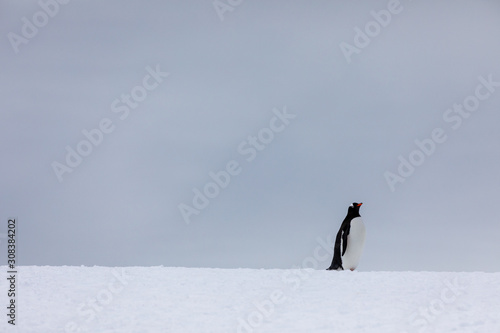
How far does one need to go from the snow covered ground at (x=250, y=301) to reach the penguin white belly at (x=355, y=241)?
6.34 ft

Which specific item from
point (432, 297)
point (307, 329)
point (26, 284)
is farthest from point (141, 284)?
point (432, 297)

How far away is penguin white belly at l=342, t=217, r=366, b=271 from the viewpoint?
1121 centimetres

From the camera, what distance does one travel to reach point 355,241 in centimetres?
1122

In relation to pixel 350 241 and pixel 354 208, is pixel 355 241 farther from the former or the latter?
pixel 354 208

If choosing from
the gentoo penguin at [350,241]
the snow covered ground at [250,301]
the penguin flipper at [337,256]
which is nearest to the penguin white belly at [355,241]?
→ the gentoo penguin at [350,241]

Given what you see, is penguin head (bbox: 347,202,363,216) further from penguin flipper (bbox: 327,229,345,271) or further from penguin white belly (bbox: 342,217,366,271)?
penguin flipper (bbox: 327,229,345,271)

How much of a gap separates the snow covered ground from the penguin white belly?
1932 millimetres

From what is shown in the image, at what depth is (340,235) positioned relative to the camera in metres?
11.5

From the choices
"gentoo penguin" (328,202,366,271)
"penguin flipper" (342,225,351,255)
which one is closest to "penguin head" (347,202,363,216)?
"gentoo penguin" (328,202,366,271)

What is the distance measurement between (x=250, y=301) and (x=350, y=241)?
4198 mm

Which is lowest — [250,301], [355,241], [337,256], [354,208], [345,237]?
[250,301]

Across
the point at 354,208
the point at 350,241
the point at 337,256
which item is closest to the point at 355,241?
the point at 350,241

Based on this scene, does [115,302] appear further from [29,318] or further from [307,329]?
[307,329]

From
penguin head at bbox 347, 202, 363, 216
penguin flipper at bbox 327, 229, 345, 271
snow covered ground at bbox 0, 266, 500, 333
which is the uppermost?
penguin head at bbox 347, 202, 363, 216
